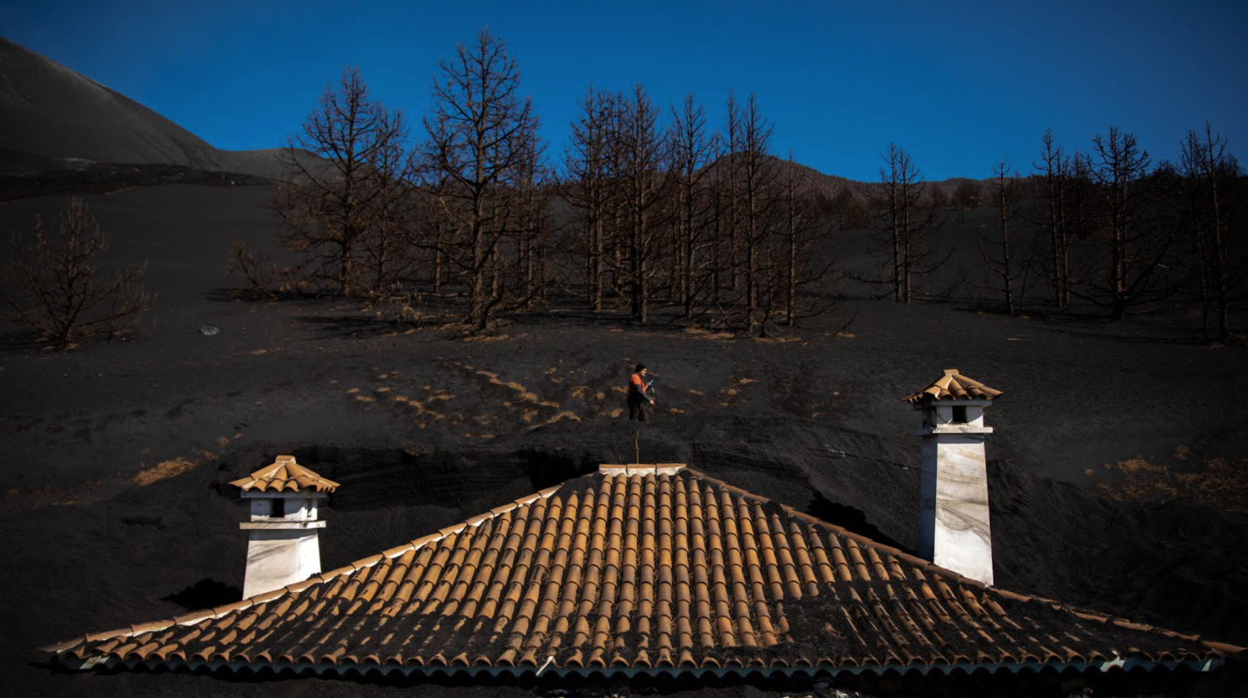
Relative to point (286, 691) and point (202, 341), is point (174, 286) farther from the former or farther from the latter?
point (286, 691)

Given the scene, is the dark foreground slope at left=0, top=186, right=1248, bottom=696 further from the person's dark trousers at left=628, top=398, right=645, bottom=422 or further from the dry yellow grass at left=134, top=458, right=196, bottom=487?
the person's dark trousers at left=628, top=398, right=645, bottom=422

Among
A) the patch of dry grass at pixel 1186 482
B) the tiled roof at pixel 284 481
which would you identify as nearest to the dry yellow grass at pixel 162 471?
the tiled roof at pixel 284 481

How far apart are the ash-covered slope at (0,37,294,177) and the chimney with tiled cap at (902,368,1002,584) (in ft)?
283

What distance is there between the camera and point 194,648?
9.14m

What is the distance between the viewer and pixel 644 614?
957cm

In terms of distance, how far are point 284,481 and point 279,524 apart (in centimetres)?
62

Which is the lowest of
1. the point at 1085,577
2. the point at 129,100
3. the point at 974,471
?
the point at 1085,577

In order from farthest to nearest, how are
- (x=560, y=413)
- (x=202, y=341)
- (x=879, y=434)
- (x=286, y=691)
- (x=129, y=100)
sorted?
1. (x=129, y=100)
2. (x=202, y=341)
3. (x=560, y=413)
4. (x=879, y=434)
5. (x=286, y=691)

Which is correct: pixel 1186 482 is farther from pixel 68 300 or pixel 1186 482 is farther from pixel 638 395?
pixel 68 300

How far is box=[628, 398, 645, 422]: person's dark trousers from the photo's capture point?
1999 cm

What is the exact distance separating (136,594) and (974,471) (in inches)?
527

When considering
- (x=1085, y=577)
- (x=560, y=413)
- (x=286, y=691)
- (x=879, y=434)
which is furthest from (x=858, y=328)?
(x=286, y=691)

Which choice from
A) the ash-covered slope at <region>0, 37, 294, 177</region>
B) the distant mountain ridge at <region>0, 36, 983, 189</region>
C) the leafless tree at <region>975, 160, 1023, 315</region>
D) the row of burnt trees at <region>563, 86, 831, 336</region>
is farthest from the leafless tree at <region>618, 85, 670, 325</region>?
the ash-covered slope at <region>0, 37, 294, 177</region>

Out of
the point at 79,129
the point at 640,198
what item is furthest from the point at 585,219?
the point at 79,129
